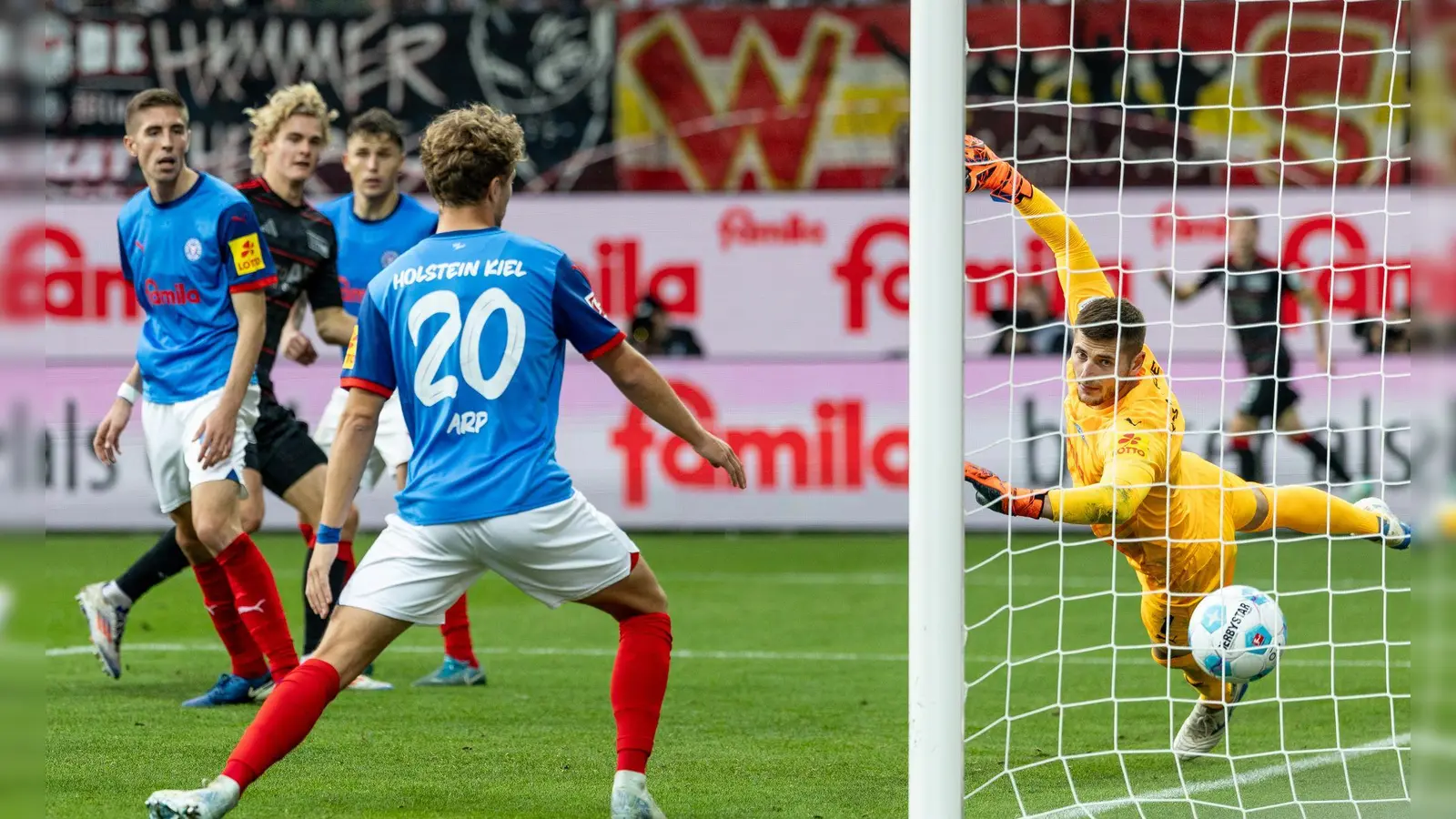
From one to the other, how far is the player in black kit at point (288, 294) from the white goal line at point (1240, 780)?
9.97 feet

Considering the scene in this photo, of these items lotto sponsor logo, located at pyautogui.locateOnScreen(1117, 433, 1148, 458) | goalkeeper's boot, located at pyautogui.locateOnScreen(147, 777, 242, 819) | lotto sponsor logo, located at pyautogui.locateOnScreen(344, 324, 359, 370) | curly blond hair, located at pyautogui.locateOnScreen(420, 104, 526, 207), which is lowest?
goalkeeper's boot, located at pyautogui.locateOnScreen(147, 777, 242, 819)

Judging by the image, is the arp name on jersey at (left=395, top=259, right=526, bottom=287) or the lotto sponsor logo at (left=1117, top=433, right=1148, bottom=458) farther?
the lotto sponsor logo at (left=1117, top=433, right=1148, bottom=458)

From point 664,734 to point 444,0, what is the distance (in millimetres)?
11204

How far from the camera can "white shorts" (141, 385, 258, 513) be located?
5902 millimetres

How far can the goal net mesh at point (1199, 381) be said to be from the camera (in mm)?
5418

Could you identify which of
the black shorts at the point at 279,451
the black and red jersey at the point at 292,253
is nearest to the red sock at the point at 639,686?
the black shorts at the point at 279,451

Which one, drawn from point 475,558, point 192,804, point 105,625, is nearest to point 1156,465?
point 475,558

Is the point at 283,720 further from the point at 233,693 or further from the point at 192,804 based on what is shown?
the point at 233,693

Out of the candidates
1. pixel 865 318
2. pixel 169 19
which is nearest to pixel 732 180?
pixel 865 318

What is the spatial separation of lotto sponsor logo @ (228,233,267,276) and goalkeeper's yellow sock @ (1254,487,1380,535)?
3500mm

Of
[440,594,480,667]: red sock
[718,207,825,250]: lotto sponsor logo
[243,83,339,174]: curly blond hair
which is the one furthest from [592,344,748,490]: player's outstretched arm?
[718,207,825,250]: lotto sponsor logo

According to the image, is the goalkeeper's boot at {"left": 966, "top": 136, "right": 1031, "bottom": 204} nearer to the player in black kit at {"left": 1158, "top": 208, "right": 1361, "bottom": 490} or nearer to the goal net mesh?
the goal net mesh

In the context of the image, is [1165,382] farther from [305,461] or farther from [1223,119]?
[1223,119]

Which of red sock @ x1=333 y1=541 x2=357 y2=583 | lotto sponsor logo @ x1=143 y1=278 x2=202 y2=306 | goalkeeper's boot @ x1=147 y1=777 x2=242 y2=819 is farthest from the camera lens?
red sock @ x1=333 y1=541 x2=357 y2=583
